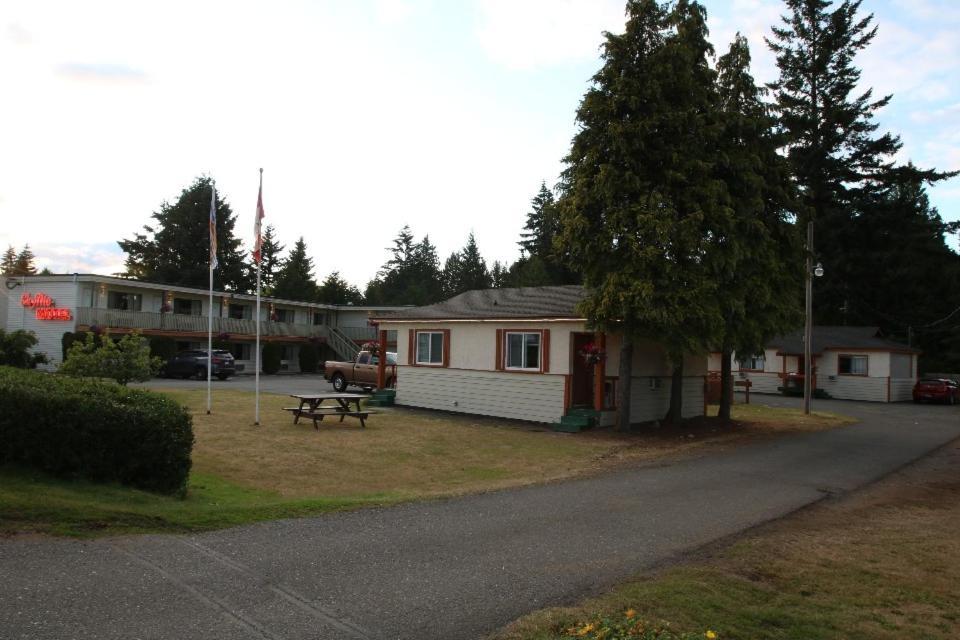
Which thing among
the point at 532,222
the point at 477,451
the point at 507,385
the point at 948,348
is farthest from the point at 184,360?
the point at 948,348

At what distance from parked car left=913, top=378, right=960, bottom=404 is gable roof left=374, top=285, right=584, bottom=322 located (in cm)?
2415

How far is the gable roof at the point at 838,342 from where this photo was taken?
38250 mm

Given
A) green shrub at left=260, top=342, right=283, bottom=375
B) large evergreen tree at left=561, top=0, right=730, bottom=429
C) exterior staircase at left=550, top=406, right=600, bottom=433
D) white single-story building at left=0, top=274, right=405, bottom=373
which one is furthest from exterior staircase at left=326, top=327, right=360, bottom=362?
large evergreen tree at left=561, top=0, right=730, bottom=429

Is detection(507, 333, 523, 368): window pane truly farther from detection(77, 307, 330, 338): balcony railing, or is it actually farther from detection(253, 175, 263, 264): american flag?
detection(77, 307, 330, 338): balcony railing

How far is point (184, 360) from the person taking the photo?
122 feet

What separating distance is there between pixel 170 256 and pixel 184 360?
31.8 metres

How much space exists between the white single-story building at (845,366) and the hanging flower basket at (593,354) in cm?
1878

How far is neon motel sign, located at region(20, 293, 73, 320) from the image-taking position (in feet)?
124

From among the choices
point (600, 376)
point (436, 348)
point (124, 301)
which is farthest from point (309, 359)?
point (600, 376)

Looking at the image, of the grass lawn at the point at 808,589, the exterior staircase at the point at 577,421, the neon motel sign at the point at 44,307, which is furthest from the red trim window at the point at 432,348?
the neon motel sign at the point at 44,307

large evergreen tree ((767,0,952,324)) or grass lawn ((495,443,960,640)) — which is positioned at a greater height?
large evergreen tree ((767,0,952,324))

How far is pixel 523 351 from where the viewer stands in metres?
20.9

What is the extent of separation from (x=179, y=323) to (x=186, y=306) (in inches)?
198

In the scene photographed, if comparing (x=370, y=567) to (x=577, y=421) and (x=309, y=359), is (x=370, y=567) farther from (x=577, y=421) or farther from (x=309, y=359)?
(x=309, y=359)
